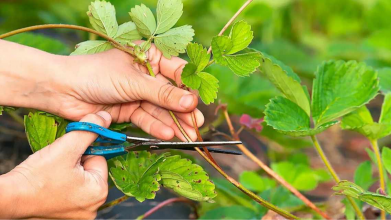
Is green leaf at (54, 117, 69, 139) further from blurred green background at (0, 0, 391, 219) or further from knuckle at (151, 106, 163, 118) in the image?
blurred green background at (0, 0, 391, 219)

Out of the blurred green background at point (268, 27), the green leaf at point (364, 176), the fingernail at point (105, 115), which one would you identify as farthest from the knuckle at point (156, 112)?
the green leaf at point (364, 176)

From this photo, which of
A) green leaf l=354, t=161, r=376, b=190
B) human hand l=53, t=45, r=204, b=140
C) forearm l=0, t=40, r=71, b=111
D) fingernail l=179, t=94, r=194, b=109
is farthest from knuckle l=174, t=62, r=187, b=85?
green leaf l=354, t=161, r=376, b=190

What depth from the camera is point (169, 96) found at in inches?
32.6

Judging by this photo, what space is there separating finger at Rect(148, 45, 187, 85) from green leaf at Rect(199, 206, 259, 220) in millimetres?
330

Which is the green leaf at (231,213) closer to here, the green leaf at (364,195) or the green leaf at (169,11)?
the green leaf at (364,195)

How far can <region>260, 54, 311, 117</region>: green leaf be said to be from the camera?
881 millimetres

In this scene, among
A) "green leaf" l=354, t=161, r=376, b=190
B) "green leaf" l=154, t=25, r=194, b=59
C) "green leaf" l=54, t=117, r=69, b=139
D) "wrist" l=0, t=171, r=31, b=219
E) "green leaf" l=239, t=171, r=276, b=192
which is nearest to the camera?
"wrist" l=0, t=171, r=31, b=219

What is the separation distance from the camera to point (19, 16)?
182 cm

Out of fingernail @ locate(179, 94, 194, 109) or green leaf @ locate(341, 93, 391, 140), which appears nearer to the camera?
fingernail @ locate(179, 94, 194, 109)

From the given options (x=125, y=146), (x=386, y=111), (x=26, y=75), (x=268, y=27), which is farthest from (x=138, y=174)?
(x=268, y=27)

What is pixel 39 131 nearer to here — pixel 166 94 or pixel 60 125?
pixel 60 125

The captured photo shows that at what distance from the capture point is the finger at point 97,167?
0.83 meters

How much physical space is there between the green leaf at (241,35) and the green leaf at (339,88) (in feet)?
0.76

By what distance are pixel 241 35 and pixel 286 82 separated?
160 mm
